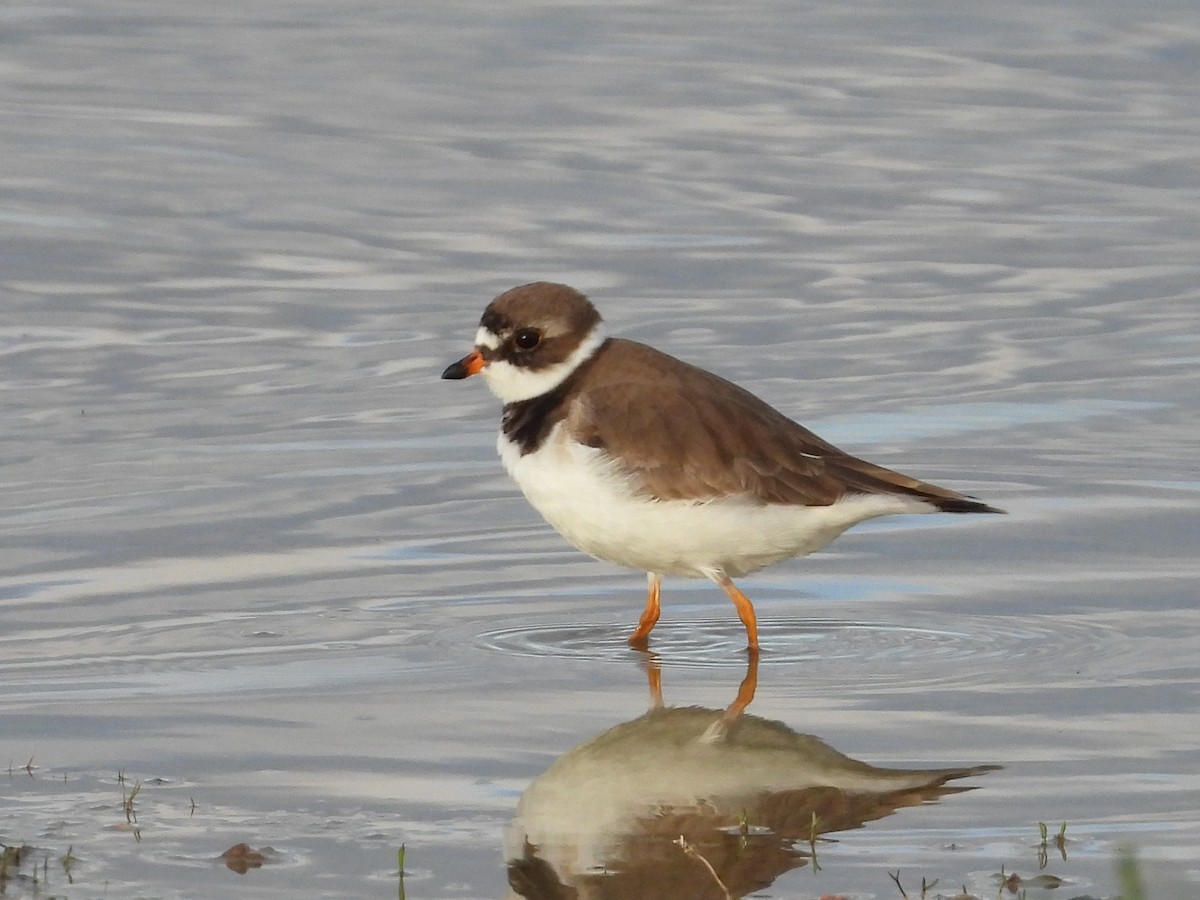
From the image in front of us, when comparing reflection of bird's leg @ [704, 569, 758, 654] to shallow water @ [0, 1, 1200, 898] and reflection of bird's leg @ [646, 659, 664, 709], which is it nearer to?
shallow water @ [0, 1, 1200, 898]

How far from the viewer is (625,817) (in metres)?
6.41

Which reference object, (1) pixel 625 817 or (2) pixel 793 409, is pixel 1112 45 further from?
(1) pixel 625 817

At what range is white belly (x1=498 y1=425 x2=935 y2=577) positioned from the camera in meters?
8.21

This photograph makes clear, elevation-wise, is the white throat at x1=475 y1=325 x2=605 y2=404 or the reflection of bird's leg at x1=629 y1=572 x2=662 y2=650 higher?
the white throat at x1=475 y1=325 x2=605 y2=404

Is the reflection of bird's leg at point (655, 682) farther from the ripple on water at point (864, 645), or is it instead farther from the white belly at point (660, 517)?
the white belly at point (660, 517)

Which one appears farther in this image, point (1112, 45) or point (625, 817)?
point (1112, 45)

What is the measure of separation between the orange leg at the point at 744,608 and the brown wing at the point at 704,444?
342 mm

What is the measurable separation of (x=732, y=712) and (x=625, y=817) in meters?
1.29

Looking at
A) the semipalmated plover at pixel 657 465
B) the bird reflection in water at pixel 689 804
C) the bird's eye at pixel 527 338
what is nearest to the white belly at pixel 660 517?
the semipalmated plover at pixel 657 465

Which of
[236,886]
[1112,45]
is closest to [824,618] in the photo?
[236,886]

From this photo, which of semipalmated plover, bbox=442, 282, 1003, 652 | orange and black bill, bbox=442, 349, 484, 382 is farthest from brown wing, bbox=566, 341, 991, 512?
orange and black bill, bbox=442, 349, 484, 382

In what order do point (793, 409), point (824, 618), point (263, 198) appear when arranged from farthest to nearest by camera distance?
1. point (263, 198)
2. point (793, 409)
3. point (824, 618)

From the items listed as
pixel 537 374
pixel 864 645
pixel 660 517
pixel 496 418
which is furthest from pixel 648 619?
pixel 496 418

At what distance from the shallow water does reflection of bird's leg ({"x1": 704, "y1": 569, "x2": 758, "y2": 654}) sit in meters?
0.15
